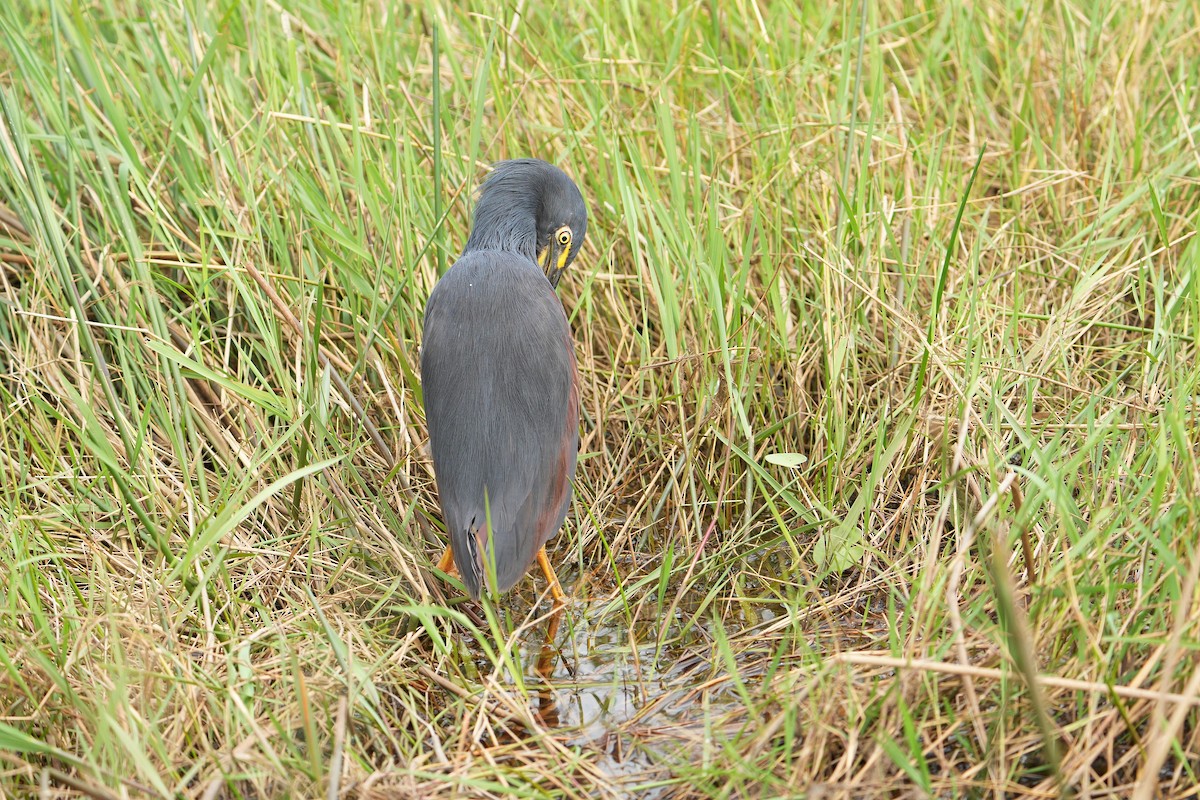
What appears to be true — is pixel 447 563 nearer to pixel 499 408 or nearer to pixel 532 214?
pixel 499 408

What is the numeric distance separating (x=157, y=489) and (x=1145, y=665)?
7.36 ft

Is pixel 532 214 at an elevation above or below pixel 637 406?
above

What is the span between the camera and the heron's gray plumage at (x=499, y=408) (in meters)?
2.77

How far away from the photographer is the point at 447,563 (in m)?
3.12

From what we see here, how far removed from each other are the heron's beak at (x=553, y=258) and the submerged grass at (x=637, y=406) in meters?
0.13

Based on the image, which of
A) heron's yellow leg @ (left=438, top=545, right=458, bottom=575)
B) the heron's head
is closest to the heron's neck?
the heron's head

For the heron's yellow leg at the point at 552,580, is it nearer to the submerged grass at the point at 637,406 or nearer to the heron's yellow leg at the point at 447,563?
the submerged grass at the point at 637,406

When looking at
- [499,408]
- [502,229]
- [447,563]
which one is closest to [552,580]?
[447,563]

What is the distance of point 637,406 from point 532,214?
2.09 ft

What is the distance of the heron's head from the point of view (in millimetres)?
3324

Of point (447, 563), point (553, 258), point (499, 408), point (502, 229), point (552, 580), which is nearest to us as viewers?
point (499, 408)

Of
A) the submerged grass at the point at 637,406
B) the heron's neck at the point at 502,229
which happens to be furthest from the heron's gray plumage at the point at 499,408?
the submerged grass at the point at 637,406

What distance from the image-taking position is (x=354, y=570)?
2.91 meters

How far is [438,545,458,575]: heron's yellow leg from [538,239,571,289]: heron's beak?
88 centimetres
